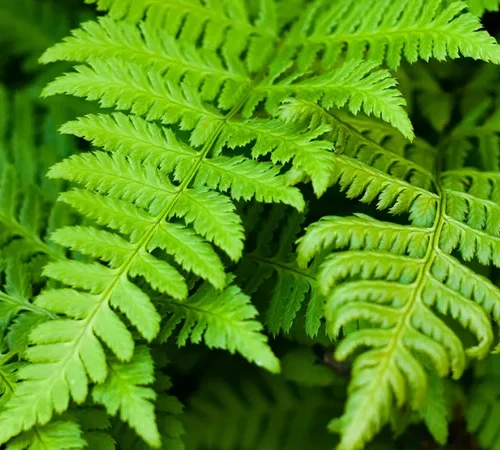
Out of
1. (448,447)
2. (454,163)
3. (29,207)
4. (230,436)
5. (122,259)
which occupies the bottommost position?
(230,436)

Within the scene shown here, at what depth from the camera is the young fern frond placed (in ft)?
3.41

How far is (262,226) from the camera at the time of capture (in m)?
1.65

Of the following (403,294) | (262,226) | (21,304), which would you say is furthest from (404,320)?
(21,304)

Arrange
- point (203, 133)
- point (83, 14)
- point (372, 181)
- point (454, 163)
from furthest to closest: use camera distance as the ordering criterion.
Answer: point (83, 14), point (454, 163), point (203, 133), point (372, 181)

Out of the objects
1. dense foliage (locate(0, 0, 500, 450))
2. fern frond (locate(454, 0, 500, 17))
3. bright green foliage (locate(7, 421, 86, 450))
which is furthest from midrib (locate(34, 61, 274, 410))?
fern frond (locate(454, 0, 500, 17))

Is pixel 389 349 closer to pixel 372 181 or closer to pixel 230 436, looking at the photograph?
pixel 372 181

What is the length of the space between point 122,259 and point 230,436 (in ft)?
3.50

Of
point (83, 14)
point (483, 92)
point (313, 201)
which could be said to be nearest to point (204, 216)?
point (313, 201)

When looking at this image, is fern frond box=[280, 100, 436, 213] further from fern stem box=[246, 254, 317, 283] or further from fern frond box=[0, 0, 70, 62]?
fern frond box=[0, 0, 70, 62]

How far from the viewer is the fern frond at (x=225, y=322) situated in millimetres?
1161

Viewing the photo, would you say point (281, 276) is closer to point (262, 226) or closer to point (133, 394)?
point (262, 226)

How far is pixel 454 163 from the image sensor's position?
167 centimetres

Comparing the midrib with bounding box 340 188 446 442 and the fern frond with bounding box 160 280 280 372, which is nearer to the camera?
the midrib with bounding box 340 188 446 442

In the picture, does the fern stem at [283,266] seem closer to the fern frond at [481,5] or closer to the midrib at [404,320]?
the midrib at [404,320]
